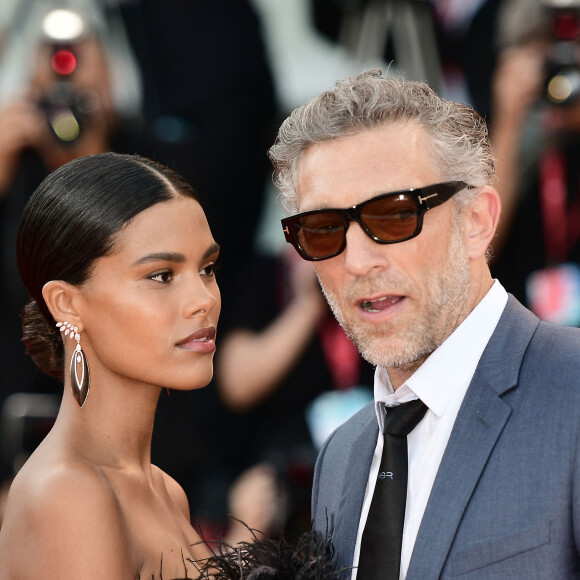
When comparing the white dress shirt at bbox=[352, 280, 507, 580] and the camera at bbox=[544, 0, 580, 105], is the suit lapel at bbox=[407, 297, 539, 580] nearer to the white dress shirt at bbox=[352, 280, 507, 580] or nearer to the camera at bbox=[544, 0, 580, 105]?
the white dress shirt at bbox=[352, 280, 507, 580]

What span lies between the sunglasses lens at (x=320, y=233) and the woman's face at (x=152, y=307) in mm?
297

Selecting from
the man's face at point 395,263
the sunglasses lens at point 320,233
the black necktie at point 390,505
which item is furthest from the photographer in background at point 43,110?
the black necktie at point 390,505

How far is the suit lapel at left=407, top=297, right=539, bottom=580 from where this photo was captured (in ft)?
7.10

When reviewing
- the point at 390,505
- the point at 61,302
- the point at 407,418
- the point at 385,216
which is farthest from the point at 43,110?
the point at 390,505

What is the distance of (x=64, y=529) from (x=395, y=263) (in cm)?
109

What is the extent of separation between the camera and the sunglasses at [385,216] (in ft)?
8.03

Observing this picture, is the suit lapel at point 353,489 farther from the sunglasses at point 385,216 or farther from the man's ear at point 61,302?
the man's ear at point 61,302

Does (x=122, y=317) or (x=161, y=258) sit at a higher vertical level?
(x=161, y=258)

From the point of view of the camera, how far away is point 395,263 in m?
2.48

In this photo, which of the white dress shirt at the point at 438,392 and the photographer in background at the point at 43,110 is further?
the photographer in background at the point at 43,110

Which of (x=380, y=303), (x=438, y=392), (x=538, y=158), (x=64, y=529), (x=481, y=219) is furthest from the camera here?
(x=538, y=158)

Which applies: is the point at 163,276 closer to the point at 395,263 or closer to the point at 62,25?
the point at 395,263

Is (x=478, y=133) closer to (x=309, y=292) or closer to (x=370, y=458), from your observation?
(x=370, y=458)

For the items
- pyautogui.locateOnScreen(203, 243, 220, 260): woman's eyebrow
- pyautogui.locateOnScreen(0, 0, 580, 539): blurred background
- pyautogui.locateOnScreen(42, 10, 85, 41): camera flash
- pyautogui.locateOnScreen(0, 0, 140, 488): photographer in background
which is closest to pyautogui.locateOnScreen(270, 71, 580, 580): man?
pyautogui.locateOnScreen(203, 243, 220, 260): woman's eyebrow
